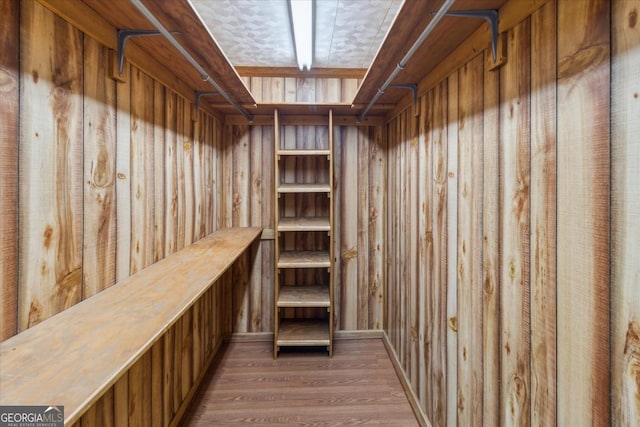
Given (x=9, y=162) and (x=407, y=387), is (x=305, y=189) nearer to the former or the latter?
(x=407, y=387)

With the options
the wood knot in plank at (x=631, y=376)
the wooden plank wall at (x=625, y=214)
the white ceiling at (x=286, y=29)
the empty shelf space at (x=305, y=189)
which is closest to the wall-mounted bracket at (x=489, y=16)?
the wooden plank wall at (x=625, y=214)

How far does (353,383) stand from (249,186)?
1.85m

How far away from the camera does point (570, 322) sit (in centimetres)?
83

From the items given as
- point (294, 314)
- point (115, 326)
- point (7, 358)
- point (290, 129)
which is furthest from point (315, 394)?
point (290, 129)

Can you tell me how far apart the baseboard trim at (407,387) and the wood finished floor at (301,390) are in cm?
4

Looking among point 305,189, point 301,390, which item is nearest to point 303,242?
point 305,189

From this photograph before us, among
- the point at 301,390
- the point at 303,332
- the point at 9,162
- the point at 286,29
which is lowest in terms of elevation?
the point at 301,390

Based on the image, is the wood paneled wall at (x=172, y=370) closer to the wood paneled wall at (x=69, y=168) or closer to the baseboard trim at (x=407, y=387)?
the wood paneled wall at (x=69, y=168)

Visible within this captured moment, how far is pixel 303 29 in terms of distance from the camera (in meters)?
1.87

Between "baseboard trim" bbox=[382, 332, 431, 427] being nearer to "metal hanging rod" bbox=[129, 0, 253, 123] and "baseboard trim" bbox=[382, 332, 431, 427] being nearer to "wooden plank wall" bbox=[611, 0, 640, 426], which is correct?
"wooden plank wall" bbox=[611, 0, 640, 426]

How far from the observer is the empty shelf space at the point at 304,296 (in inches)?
101

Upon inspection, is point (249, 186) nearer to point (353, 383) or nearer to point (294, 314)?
point (294, 314)

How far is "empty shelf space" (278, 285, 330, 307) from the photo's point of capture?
2.56 m

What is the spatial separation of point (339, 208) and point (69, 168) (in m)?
2.13
